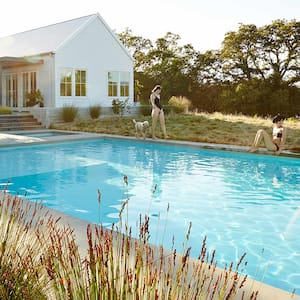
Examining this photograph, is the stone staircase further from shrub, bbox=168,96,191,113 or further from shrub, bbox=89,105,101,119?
shrub, bbox=168,96,191,113

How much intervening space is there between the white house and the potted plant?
226 millimetres

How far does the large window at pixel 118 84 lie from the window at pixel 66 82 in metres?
2.40

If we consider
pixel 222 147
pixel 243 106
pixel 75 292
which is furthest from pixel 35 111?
pixel 75 292

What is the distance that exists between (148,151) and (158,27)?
23.6 m

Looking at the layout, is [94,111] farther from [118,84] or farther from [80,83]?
[118,84]

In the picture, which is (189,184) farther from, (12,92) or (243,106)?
(243,106)

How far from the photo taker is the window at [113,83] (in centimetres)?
2183

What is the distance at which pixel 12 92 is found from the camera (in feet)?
72.4

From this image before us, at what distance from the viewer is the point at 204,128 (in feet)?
48.6

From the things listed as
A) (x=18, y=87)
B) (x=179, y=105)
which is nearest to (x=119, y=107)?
(x=179, y=105)

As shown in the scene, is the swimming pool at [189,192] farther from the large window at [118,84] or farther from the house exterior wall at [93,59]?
the large window at [118,84]

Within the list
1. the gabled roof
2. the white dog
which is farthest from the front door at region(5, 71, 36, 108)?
the white dog

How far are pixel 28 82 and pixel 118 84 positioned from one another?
4503mm

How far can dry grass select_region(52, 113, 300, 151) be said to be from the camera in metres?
12.3
